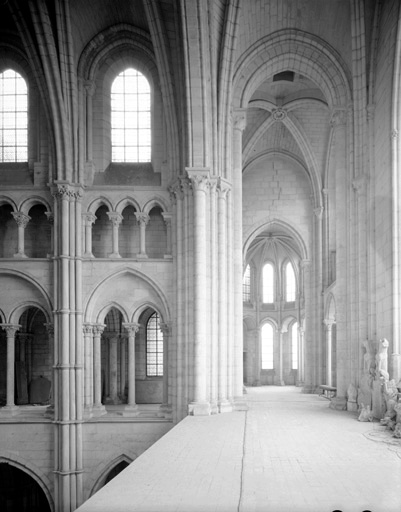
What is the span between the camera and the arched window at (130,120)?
79.9ft

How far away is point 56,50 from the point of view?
22.0m

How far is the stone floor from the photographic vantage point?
8914mm

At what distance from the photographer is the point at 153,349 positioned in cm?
2998

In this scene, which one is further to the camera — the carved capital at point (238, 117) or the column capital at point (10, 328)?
the carved capital at point (238, 117)

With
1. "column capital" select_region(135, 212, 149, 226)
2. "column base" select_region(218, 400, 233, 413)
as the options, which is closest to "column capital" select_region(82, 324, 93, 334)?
"column capital" select_region(135, 212, 149, 226)

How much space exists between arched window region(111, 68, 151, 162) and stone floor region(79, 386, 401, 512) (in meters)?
11.4

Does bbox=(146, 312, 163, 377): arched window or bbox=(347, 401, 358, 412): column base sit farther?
bbox=(146, 312, 163, 377): arched window

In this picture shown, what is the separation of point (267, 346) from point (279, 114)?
2021 centimetres

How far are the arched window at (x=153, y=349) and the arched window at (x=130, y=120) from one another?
339 inches

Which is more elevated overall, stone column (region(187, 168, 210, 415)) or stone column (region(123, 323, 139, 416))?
stone column (region(187, 168, 210, 415))

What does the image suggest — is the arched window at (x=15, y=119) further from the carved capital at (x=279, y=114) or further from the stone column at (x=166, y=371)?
the carved capital at (x=279, y=114)

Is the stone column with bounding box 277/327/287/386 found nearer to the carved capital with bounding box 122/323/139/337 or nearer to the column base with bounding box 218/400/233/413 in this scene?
the carved capital with bounding box 122/323/139/337

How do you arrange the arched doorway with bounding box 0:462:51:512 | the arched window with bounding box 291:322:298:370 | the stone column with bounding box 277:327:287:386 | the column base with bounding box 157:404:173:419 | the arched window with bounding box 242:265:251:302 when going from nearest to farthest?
the column base with bounding box 157:404:173:419 → the arched doorway with bounding box 0:462:51:512 → the stone column with bounding box 277:327:287:386 → the arched window with bounding box 291:322:298:370 → the arched window with bounding box 242:265:251:302

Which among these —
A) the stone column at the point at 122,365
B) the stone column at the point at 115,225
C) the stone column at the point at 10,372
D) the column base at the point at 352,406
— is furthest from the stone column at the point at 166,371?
the column base at the point at 352,406
